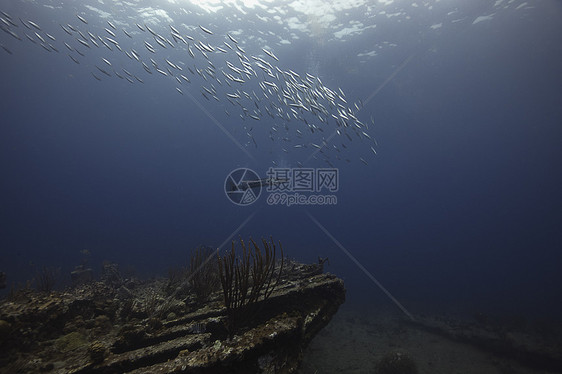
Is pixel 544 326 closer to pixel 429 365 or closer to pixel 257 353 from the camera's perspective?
pixel 429 365

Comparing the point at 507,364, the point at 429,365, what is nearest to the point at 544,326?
the point at 507,364

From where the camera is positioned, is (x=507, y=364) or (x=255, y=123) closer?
(x=507, y=364)

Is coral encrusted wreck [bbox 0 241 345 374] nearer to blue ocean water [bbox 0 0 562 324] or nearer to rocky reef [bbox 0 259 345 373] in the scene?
rocky reef [bbox 0 259 345 373]

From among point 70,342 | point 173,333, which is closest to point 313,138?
point 173,333

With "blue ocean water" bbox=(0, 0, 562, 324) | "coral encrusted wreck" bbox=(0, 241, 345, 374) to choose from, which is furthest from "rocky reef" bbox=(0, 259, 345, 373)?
"blue ocean water" bbox=(0, 0, 562, 324)

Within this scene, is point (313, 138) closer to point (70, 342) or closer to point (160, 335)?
point (160, 335)

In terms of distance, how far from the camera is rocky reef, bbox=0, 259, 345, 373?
114 inches

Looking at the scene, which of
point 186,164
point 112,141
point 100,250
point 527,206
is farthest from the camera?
point 186,164

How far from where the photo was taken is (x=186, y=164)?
11188cm

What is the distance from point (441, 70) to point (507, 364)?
1563 inches

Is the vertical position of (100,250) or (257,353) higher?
(257,353)

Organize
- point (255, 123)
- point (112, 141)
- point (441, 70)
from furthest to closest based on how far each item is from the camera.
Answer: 1. point (112, 141)
2. point (255, 123)
3. point (441, 70)

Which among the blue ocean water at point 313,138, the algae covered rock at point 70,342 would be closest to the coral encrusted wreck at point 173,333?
the algae covered rock at point 70,342

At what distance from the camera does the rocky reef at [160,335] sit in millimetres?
2900
